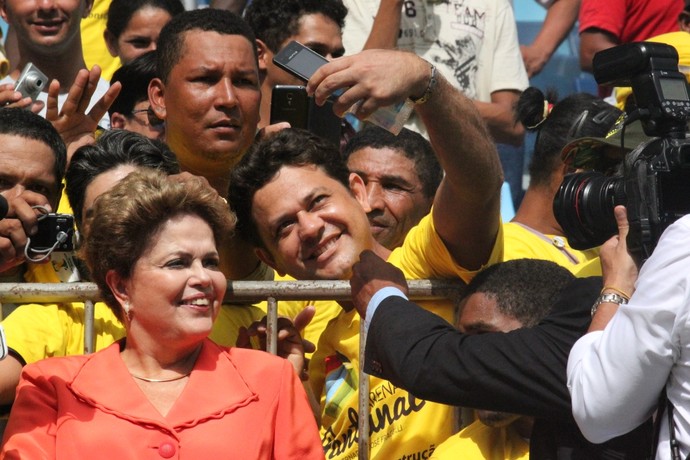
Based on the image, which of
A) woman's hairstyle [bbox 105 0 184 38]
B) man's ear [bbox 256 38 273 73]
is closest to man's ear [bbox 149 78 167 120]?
man's ear [bbox 256 38 273 73]

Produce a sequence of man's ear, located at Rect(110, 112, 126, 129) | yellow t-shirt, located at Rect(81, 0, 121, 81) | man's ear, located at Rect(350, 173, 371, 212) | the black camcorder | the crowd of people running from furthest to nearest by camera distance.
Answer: yellow t-shirt, located at Rect(81, 0, 121, 81), man's ear, located at Rect(110, 112, 126, 129), man's ear, located at Rect(350, 173, 371, 212), the crowd of people, the black camcorder

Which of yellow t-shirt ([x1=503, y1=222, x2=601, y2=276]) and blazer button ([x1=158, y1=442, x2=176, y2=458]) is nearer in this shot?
blazer button ([x1=158, y1=442, x2=176, y2=458])

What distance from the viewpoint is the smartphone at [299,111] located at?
5383 millimetres

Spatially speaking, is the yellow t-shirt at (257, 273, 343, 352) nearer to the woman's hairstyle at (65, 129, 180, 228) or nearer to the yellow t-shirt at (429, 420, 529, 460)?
the woman's hairstyle at (65, 129, 180, 228)

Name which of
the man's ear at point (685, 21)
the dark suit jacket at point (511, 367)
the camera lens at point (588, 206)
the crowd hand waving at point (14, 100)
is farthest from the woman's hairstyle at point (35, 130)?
the man's ear at point (685, 21)

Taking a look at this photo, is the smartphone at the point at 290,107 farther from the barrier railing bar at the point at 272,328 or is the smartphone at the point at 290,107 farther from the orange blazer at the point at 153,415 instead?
the orange blazer at the point at 153,415

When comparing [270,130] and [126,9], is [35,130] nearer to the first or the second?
[270,130]

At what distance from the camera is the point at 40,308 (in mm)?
4203

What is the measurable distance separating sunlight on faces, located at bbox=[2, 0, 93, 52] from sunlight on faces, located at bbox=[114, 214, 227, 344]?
8.12 ft

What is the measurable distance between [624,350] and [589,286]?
1.82 feet

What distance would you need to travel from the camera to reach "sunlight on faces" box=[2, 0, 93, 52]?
616 cm

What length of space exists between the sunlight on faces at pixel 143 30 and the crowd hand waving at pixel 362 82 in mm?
3050

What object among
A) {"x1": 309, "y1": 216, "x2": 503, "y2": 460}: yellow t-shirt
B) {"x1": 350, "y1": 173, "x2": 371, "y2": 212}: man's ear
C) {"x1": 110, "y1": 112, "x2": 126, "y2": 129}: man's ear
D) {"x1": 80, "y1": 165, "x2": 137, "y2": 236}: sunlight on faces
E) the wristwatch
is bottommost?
{"x1": 309, "y1": 216, "x2": 503, "y2": 460}: yellow t-shirt

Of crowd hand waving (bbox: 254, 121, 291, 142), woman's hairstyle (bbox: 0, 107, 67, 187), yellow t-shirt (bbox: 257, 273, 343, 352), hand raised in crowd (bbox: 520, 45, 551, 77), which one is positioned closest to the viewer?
woman's hairstyle (bbox: 0, 107, 67, 187)
